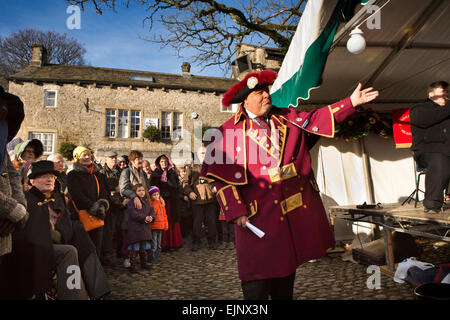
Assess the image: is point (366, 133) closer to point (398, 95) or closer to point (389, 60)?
point (398, 95)

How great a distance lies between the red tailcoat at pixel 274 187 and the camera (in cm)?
207

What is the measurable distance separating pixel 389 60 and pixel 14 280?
5297 millimetres

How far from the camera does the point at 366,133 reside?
5.68 metres

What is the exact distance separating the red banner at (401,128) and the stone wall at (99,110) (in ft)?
51.3

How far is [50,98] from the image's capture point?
70.7ft

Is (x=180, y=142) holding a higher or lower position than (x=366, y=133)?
higher

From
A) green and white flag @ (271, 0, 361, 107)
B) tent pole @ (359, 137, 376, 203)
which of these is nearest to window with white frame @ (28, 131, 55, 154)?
tent pole @ (359, 137, 376, 203)

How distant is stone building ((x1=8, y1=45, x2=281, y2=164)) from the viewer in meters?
21.2

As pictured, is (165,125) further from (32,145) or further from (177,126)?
(32,145)

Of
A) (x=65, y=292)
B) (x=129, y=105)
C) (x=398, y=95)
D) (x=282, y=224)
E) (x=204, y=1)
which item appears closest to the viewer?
(x=282, y=224)

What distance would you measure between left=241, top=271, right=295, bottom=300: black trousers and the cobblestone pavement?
4.32ft

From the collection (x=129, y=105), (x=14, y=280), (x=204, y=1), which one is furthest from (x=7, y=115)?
(x=129, y=105)

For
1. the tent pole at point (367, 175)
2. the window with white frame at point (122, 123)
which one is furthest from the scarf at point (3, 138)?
the window with white frame at point (122, 123)

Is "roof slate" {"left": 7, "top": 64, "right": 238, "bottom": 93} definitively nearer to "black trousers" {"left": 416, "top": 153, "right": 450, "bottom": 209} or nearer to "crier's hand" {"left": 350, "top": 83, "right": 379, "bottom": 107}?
"black trousers" {"left": 416, "top": 153, "right": 450, "bottom": 209}
